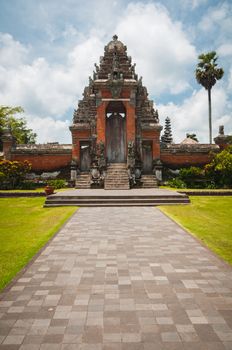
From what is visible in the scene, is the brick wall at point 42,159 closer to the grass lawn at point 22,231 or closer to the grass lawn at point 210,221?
the grass lawn at point 22,231

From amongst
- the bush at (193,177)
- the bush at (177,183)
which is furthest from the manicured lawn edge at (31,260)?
the bush at (193,177)

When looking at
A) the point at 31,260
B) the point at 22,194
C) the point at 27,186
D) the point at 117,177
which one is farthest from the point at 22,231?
the point at 27,186

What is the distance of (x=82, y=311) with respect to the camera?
385 cm

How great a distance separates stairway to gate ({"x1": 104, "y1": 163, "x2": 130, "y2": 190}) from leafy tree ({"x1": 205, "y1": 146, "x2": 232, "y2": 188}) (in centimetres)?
765

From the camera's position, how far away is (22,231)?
29.2ft

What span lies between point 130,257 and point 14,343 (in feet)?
11.1

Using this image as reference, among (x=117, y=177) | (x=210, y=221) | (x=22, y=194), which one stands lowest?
(x=210, y=221)

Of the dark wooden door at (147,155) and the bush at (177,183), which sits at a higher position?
the dark wooden door at (147,155)

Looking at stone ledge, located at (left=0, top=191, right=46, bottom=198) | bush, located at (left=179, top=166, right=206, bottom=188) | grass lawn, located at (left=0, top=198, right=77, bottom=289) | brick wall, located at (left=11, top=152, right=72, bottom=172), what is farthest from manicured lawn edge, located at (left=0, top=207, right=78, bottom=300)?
brick wall, located at (left=11, top=152, right=72, bottom=172)

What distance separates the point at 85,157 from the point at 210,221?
56.6ft

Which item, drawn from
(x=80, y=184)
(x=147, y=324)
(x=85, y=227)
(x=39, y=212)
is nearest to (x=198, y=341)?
(x=147, y=324)

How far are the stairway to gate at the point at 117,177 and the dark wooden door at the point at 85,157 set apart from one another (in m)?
2.88

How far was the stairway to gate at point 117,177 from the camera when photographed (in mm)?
21672

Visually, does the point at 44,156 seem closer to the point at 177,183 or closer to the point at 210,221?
the point at 177,183
